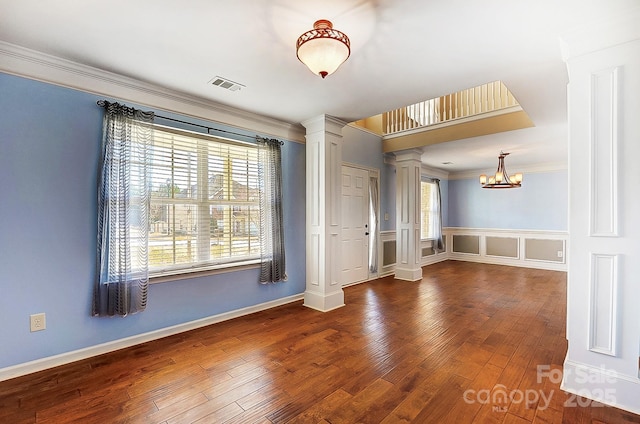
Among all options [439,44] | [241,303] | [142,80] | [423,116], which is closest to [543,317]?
[439,44]

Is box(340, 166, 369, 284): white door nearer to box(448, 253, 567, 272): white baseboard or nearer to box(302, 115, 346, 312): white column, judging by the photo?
box(302, 115, 346, 312): white column

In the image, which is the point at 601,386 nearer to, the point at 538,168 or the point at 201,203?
the point at 201,203

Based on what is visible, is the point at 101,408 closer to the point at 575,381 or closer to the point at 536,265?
the point at 575,381

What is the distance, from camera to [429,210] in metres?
7.66

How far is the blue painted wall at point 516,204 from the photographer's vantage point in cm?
661

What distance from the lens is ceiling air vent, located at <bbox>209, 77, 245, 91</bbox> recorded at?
2.79 meters

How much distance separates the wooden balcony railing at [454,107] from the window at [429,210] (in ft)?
6.90

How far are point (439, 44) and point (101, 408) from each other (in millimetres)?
3430

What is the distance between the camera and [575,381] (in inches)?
80.7

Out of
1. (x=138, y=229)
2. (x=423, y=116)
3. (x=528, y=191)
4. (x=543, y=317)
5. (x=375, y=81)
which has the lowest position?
(x=543, y=317)

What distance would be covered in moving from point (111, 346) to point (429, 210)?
277 inches

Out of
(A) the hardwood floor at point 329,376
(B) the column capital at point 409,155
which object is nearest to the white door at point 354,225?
(B) the column capital at point 409,155

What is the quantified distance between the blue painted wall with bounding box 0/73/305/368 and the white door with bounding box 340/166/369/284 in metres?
3.18

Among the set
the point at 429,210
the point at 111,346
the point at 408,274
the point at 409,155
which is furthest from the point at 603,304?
the point at 429,210
